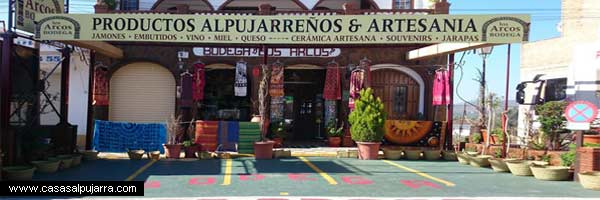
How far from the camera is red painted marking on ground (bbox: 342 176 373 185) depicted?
8961 mm

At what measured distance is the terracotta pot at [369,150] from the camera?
1271 centimetres

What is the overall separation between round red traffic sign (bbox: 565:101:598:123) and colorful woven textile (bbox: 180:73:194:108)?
34.7ft

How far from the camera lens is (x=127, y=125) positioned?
44.9ft

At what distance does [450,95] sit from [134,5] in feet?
37.2

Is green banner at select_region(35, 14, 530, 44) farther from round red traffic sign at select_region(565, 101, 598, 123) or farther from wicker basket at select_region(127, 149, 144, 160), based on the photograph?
wicker basket at select_region(127, 149, 144, 160)

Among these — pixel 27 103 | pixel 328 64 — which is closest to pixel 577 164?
pixel 328 64

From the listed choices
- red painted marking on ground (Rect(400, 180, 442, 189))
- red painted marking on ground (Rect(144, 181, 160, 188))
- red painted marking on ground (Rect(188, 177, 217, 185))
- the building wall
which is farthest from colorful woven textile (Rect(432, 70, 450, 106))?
red painted marking on ground (Rect(144, 181, 160, 188))

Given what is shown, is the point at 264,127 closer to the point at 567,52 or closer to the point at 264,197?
the point at 264,197

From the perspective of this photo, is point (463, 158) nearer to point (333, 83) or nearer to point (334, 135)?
point (334, 135)

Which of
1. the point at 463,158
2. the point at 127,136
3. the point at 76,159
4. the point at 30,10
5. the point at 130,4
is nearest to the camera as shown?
the point at 30,10

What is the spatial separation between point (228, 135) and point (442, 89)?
6.27 metres

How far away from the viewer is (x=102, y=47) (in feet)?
43.2

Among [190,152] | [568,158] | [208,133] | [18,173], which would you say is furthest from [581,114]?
[18,173]

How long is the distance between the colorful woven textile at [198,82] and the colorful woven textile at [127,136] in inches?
86.6
